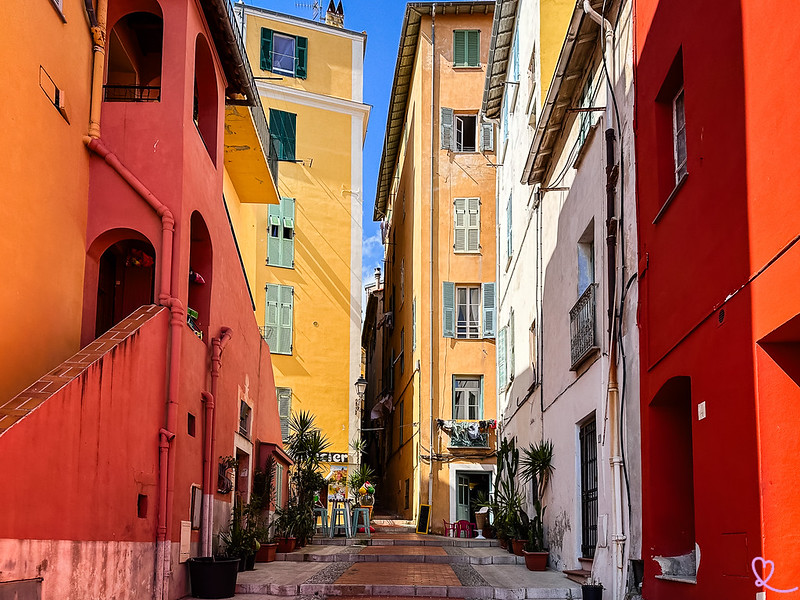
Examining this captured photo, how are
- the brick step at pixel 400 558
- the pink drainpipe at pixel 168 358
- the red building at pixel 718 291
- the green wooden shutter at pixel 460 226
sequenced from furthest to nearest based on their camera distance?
the green wooden shutter at pixel 460 226, the brick step at pixel 400 558, the pink drainpipe at pixel 168 358, the red building at pixel 718 291

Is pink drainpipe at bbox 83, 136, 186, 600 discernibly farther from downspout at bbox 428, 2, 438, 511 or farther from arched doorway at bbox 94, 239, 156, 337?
downspout at bbox 428, 2, 438, 511

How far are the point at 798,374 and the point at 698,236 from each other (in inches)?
70.9

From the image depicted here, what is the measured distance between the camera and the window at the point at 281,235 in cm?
2902

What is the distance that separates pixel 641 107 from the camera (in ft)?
31.4

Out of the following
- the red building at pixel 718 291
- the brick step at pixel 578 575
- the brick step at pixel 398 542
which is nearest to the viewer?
the red building at pixel 718 291

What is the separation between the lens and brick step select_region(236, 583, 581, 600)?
11461mm

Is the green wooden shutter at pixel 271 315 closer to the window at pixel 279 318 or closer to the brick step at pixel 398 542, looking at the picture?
the window at pixel 279 318

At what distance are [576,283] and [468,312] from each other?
15.4 meters

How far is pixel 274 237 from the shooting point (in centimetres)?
2920

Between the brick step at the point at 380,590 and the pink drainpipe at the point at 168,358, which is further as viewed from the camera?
the brick step at the point at 380,590

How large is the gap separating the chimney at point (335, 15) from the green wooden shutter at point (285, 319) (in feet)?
37.4

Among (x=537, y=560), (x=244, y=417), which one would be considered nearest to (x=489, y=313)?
(x=244, y=417)

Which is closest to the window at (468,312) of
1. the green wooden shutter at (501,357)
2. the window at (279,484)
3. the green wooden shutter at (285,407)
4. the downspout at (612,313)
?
the green wooden shutter at (501,357)

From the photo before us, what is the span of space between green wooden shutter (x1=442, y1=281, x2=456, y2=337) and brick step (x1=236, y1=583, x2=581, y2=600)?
1640 cm
